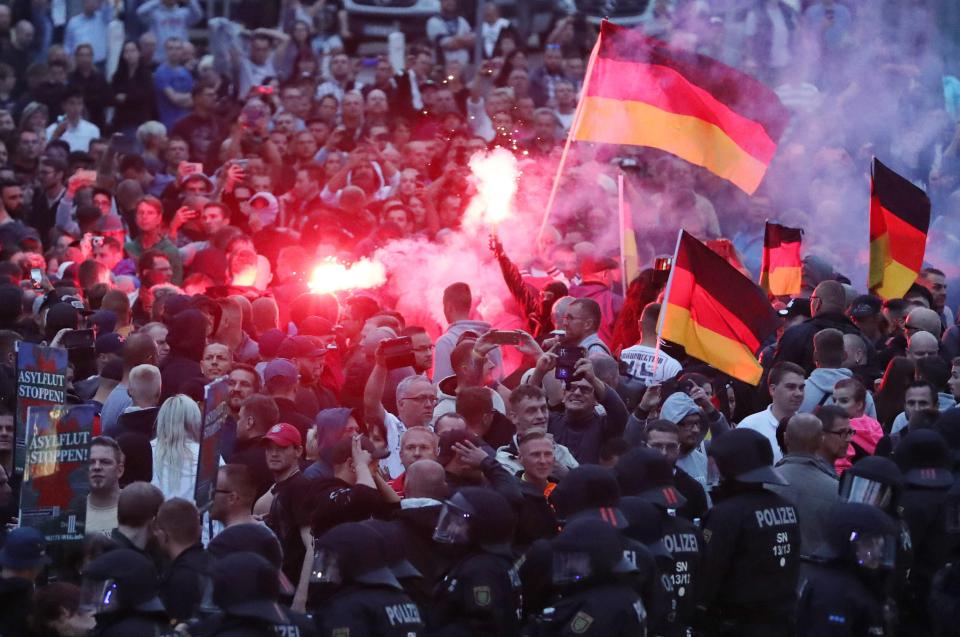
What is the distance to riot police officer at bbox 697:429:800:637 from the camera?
8.23 metres

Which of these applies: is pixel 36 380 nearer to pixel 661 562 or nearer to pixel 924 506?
pixel 661 562

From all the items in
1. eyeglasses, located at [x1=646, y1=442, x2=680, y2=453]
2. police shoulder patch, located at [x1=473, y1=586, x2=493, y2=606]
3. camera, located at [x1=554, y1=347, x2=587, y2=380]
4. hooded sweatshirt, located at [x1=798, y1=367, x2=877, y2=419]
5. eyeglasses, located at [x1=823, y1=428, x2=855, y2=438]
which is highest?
police shoulder patch, located at [x1=473, y1=586, x2=493, y2=606]

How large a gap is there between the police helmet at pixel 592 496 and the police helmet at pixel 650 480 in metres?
0.44

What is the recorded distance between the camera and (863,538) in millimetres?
7535

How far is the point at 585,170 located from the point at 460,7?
18.4 feet

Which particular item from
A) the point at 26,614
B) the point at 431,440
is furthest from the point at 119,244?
the point at 26,614

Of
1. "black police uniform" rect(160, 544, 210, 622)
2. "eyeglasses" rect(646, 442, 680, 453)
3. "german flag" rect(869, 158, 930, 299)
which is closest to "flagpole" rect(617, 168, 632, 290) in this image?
"german flag" rect(869, 158, 930, 299)

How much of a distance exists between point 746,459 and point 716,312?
8.92 ft

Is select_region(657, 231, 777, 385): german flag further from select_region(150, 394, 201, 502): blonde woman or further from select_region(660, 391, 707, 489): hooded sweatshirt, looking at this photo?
select_region(150, 394, 201, 502): blonde woman

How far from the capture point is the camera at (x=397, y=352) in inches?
397

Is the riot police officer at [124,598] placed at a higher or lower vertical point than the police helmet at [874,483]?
higher

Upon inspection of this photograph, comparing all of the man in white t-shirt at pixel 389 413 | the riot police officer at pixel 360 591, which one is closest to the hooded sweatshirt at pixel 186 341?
the man in white t-shirt at pixel 389 413

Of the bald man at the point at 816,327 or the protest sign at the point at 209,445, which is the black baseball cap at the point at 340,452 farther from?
the bald man at the point at 816,327

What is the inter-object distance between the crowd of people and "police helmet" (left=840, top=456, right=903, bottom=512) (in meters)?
0.02
